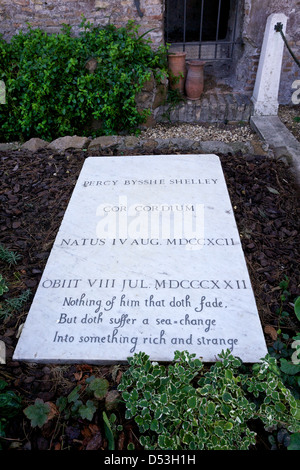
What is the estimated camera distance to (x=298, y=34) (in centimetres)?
434

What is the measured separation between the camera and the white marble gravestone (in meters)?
1.83

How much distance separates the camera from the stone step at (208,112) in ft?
14.1

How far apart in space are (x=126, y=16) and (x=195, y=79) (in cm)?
108

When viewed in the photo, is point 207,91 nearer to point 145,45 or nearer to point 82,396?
point 145,45

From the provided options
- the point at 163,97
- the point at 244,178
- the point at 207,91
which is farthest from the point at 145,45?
the point at 244,178

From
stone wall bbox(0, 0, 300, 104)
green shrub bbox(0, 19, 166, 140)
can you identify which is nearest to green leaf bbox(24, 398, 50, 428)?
green shrub bbox(0, 19, 166, 140)

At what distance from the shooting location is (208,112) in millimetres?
4355

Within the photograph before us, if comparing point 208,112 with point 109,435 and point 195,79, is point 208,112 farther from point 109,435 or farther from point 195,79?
point 109,435

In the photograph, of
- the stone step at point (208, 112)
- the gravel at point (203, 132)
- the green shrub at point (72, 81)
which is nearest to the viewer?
the green shrub at point (72, 81)

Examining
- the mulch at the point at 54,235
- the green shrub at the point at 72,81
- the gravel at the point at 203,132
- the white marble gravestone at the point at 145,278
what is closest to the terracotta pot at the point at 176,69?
the green shrub at the point at 72,81

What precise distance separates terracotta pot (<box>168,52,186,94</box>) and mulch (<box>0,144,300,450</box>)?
1.55 m

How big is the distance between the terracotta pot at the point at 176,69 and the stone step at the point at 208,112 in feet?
0.88

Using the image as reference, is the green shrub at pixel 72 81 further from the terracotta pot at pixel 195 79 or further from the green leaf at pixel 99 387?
the green leaf at pixel 99 387

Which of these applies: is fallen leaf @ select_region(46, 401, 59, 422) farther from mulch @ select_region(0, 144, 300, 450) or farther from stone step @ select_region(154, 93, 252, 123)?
stone step @ select_region(154, 93, 252, 123)
